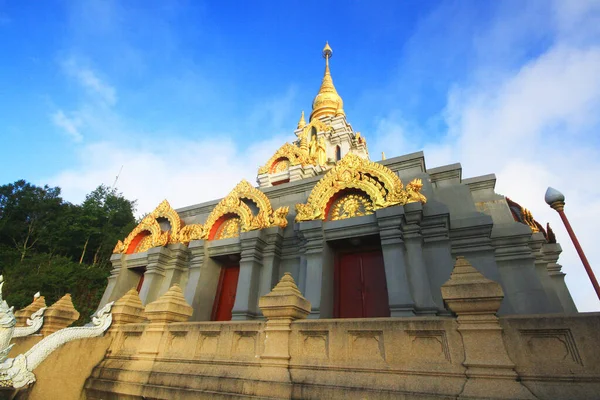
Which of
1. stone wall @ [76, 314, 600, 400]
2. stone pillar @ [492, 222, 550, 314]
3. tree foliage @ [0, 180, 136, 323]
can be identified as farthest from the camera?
tree foliage @ [0, 180, 136, 323]

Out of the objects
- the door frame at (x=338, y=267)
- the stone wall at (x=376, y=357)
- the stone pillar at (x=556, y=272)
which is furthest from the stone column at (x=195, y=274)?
the stone pillar at (x=556, y=272)

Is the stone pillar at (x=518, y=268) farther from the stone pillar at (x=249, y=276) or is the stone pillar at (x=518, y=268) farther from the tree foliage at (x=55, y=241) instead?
the tree foliage at (x=55, y=241)

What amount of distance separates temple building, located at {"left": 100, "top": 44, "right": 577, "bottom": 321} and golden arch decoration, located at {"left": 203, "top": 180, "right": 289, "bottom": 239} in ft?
0.14

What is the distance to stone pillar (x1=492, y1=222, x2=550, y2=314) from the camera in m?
7.80

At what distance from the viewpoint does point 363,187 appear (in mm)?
9750

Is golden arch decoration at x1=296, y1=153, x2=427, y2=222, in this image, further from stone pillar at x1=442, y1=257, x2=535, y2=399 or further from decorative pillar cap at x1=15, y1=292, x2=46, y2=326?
decorative pillar cap at x1=15, y1=292, x2=46, y2=326

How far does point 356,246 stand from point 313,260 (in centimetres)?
159

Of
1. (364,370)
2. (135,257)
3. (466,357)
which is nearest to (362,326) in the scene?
(364,370)

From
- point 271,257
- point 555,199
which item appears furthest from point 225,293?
point 555,199

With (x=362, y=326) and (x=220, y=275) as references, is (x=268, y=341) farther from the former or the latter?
Answer: (x=220, y=275)

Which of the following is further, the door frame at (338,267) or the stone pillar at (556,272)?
the stone pillar at (556,272)

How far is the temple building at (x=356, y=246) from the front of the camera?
838cm

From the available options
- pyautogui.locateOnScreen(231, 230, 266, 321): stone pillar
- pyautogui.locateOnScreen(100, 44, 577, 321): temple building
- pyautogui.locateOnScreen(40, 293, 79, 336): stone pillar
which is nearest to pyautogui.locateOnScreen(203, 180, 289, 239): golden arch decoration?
pyautogui.locateOnScreen(100, 44, 577, 321): temple building

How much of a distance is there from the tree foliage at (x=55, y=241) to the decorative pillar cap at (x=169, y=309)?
19.4 m
